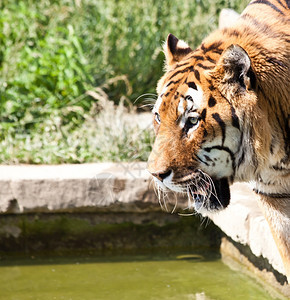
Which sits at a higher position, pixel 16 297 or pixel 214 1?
pixel 214 1

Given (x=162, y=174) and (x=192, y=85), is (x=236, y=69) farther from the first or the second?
(x=162, y=174)

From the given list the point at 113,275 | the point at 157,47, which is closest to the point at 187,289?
the point at 113,275

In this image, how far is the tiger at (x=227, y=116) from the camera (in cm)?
288

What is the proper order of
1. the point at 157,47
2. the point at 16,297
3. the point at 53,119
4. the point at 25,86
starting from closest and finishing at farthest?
the point at 16,297
the point at 53,119
the point at 25,86
the point at 157,47

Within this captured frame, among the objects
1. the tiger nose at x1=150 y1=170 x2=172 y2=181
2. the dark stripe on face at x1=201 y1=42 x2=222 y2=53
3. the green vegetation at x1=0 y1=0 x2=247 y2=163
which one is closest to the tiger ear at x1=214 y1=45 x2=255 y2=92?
the dark stripe on face at x1=201 y1=42 x2=222 y2=53

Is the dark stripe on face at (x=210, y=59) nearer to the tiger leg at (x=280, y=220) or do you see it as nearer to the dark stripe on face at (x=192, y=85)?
the dark stripe on face at (x=192, y=85)

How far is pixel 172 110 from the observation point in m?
2.96

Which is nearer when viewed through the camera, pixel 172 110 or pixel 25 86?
pixel 172 110

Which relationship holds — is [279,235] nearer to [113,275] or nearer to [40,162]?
[113,275]

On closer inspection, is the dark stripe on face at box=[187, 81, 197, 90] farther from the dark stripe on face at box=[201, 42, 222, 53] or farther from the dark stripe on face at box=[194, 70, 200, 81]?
the dark stripe on face at box=[201, 42, 222, 53]

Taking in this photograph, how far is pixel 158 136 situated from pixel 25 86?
3.93 meters

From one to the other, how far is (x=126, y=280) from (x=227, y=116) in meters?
2.07

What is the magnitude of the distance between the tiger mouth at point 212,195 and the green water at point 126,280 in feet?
3.95

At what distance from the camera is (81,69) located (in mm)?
6777
